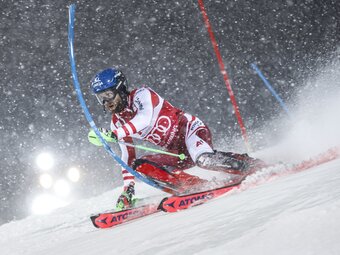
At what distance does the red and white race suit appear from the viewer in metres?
5.73

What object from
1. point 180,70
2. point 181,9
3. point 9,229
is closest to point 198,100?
point 180,70

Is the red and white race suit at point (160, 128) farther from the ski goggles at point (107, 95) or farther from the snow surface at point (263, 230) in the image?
the snow surface at point (263, 230)

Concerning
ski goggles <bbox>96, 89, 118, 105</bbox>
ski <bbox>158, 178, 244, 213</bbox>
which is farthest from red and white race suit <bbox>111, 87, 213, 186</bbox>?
ski <bbox>158, 178, 244, 213</bbox>

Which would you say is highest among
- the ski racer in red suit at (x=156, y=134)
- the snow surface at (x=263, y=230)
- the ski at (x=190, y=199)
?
the ski racer in red suit at (x=156, y=134)

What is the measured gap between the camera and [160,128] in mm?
6094

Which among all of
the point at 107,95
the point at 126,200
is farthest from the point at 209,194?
the point at 107,95

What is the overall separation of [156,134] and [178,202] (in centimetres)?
118

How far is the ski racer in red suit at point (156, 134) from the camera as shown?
575cm

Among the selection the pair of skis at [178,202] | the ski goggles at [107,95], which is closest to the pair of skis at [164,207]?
the pair of skis at [178,202]

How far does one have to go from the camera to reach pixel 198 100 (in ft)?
49.2

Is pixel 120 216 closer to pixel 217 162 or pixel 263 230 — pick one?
pixel 217 162

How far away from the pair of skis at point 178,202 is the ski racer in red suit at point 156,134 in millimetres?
351

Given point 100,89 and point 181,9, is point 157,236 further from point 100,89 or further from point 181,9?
point 181,9

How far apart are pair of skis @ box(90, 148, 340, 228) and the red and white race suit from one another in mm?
598
